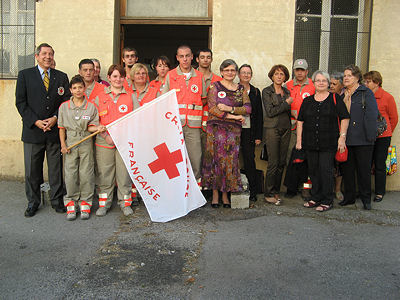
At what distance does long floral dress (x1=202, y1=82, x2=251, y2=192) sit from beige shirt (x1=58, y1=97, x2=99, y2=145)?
1.42 m

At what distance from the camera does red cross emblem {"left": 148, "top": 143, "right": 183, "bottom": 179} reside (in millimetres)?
4465

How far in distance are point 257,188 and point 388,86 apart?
8.67ft

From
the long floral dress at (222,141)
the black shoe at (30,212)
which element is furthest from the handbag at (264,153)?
the black shoe at (30,212)

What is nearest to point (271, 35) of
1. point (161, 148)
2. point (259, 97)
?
point (259, 97)

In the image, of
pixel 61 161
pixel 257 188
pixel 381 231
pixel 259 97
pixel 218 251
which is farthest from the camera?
pixel 257 188

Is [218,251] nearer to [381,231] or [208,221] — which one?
[208,221]

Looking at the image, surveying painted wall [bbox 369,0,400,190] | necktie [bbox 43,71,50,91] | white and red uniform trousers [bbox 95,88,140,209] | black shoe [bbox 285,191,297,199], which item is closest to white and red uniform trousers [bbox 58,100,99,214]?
white and red uniform trousers [bbox 95,88,140,209]

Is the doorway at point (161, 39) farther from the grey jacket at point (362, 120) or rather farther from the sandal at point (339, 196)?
the grey jacket at point (362, 120)

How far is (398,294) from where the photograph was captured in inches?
116

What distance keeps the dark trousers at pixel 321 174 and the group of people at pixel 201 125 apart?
1cm

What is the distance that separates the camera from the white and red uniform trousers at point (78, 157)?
451cm

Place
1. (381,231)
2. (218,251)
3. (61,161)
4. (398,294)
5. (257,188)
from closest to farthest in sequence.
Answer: (398,294) → (218,251) → (381,231) → (61,161) → (257,188)

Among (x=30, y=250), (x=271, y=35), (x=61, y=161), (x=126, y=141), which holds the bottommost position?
(x=30, y=250)

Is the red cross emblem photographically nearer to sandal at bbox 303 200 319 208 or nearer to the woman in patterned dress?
the woman in patterned dress
